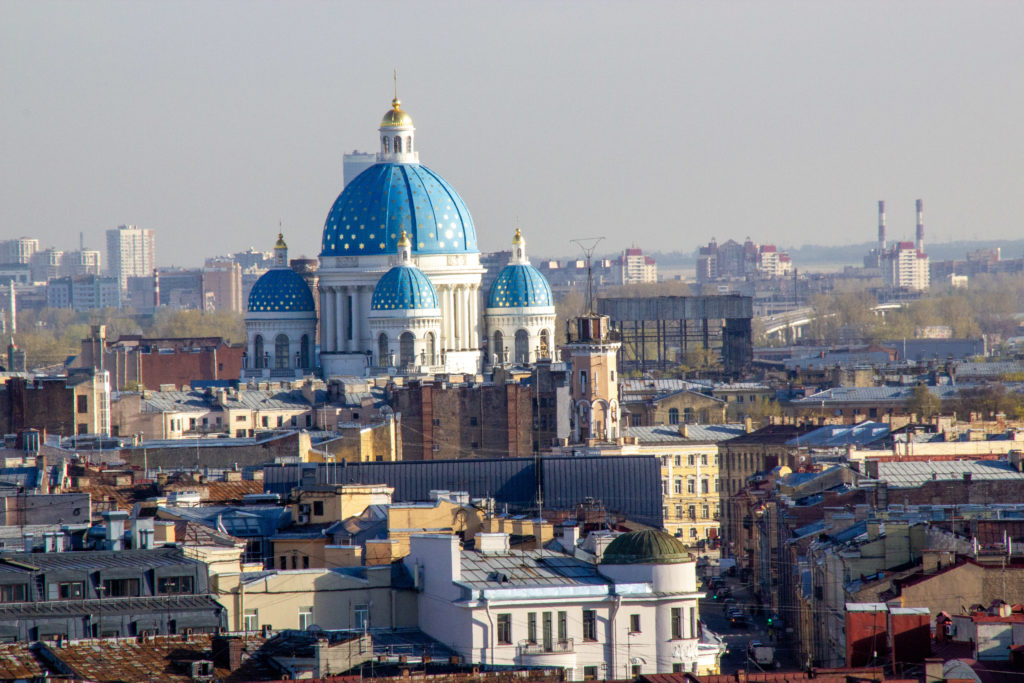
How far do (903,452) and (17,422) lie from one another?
28.1 metres

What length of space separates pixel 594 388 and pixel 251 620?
3936 cm

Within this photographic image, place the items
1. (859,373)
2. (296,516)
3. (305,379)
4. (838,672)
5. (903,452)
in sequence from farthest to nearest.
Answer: (859,373), (305,379), (903,452), (296,516), (838,672)

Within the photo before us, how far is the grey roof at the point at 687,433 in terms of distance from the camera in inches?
3447

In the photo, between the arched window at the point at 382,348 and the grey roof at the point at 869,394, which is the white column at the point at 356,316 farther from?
the grey roof at the point at 869,394

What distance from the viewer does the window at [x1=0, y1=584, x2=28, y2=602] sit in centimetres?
3603

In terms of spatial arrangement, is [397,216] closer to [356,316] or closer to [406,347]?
[356,316]

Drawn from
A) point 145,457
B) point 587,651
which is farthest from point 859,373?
point 587,651

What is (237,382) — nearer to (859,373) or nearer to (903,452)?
(859,373)

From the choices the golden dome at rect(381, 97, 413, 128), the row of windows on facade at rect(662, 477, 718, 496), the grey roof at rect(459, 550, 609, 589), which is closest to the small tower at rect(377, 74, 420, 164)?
the golden dome at rect(381, 97, 413, 128)

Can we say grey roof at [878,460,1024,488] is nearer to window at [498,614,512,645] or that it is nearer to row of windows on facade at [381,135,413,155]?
window at [498,614,512,645]

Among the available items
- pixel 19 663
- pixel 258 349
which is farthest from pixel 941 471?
pixel 258 349

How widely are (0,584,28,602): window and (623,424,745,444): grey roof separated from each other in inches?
1946

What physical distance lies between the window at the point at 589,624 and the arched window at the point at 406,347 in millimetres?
68716

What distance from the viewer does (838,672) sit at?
31.7 m
